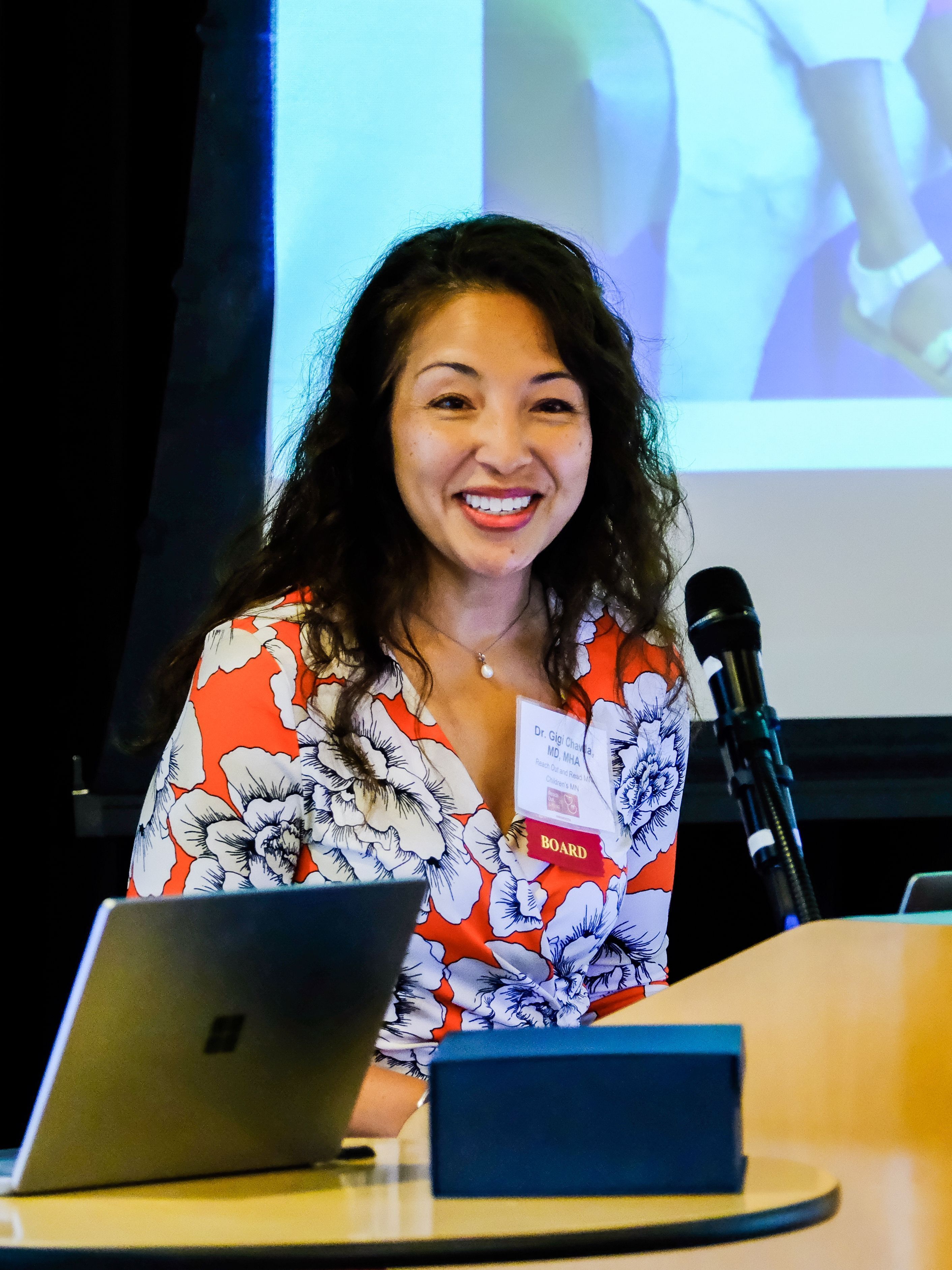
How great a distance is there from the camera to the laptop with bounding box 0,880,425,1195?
0.74m

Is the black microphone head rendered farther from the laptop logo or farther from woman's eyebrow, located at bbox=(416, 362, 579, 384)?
the laptop logo

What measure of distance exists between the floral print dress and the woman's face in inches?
6.8

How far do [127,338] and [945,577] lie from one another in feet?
4.32

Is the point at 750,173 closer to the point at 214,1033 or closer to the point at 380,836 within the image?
the point at 380,836

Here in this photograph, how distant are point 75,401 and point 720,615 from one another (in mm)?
1470

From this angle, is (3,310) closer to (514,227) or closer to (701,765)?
(514,227)

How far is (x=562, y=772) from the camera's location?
1563 millimetres

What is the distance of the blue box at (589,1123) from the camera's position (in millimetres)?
698

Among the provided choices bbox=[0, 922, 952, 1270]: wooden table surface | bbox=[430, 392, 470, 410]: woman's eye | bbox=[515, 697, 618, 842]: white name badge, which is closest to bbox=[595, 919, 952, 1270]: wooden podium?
bbox=[0, 922, 952, 1270]: wooden table surface

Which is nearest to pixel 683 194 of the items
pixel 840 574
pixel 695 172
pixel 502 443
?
pixel 695 172

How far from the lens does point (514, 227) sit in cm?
167

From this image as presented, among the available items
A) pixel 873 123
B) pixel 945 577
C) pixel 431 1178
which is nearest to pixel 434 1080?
pixel 431 1178

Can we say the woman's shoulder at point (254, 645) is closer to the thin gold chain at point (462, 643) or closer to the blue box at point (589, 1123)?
the thin gold chain at point (462, 643)

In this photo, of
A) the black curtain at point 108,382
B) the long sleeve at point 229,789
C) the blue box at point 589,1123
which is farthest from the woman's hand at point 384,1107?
the black curtain at point 108,382
